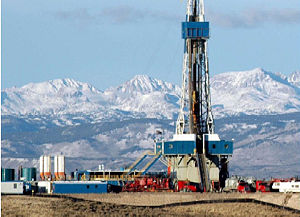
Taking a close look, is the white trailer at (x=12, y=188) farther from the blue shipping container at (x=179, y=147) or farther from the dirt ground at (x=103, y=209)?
the blue shipping container at (x=179, y=147)

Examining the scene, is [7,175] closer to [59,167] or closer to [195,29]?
[59,167]

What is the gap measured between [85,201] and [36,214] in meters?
11.4

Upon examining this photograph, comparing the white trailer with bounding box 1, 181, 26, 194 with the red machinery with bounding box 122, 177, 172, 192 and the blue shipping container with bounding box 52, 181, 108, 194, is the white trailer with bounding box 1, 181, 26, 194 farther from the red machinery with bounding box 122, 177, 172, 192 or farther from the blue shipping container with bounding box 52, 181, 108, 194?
the red machinery with bounding box 122, 177, 172, 192

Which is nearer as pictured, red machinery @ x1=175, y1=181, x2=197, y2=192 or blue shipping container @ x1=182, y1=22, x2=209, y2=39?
red machinery @ x1=175, y1=181, x2=197, y2=192

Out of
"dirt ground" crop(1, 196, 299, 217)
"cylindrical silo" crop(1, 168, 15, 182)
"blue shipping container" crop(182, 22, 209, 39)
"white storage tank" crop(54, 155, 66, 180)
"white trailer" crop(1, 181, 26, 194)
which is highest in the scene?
"blue shipping container" crop(182, 22, 209, 39)

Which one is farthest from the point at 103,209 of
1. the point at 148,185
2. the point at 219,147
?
the point at 219,147

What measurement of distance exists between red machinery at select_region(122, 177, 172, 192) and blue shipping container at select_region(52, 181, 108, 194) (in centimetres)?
428

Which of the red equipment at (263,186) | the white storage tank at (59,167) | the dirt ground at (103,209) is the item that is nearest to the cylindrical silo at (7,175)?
the white storage tank at (59,167)

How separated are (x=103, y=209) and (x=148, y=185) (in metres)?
24.3

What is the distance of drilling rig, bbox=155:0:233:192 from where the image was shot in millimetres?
136500

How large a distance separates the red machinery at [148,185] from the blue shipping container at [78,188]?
428 centimetres

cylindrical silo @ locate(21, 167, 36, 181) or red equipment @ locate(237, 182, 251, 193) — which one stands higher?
cylindrical silo @ locate(21, 167, 36, 181)

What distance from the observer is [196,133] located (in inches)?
5571

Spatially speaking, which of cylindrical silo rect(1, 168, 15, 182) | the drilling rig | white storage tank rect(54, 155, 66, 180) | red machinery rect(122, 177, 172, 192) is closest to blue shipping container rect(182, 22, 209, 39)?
the drilling rig
